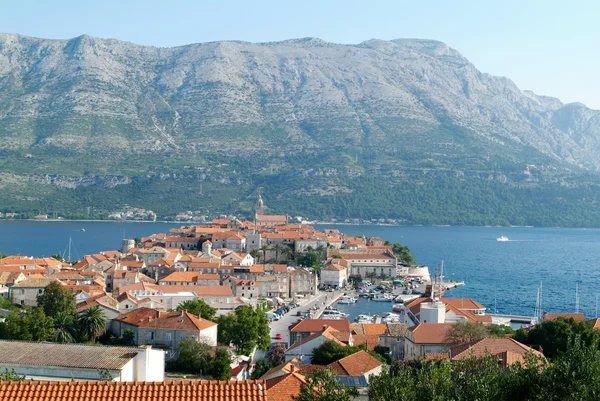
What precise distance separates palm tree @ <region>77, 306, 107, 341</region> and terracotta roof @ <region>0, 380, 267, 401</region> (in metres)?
36.2

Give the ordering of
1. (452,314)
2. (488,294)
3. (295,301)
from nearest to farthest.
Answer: (452,314)
(295,301)
(488,294)

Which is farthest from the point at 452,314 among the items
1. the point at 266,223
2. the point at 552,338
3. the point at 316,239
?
the point at 266,223

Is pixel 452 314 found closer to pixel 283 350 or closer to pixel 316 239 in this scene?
pixel 283 350

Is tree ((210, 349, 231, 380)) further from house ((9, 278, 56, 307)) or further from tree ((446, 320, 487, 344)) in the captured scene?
house ((9, 278, 56, 307))

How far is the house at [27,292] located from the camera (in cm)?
6222

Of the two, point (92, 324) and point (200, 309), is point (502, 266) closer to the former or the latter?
point (200, 309)

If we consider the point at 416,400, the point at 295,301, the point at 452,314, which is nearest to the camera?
the point at 416,400

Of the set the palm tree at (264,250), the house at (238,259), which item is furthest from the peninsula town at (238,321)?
the palm tree at (264,250)

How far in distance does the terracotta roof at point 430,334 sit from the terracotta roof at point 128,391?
32686 mm

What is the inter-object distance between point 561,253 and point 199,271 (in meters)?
111

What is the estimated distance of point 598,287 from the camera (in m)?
109

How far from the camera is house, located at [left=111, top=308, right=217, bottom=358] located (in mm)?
44531

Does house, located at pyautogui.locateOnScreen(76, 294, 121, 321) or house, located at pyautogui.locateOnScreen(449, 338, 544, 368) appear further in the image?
house, located at pyautogui.locateOnScreen(76, 294, 121, 321)

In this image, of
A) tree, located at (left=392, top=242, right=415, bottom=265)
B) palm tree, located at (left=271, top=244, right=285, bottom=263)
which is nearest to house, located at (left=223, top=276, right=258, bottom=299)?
palm tree, located at (left=271, top=244, right=285, bottom=263)
